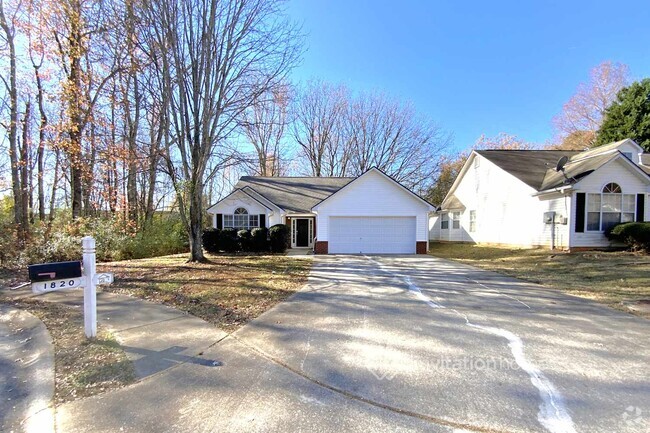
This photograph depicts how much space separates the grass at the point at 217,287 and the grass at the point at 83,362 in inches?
57.5

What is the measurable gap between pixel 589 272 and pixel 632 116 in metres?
22.3

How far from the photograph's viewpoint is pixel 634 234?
14023 millimetres

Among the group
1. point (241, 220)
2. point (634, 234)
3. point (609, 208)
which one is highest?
point (609, 208)

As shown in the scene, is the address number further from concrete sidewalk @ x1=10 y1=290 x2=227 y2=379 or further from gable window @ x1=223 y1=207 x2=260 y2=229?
gable window @ x1=223 y1=207 x2=260 y2=229

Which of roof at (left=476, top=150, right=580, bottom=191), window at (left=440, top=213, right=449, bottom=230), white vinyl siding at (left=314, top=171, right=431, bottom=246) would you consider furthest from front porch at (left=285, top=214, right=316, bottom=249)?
roof at (left=476, top=150, right=580, bottom=191)

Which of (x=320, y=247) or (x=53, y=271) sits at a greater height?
(x=53, y=271)

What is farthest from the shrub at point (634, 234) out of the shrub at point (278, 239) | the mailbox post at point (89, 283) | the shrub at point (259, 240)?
the mailbox post at point (89, 283)

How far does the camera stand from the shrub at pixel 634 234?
1376cm

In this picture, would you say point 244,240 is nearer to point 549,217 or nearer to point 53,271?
point 53,271

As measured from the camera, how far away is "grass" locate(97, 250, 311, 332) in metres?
6.08

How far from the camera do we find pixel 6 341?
490 centimetres

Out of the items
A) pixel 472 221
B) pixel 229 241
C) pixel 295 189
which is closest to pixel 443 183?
pixel 472 221

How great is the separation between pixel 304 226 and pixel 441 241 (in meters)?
12.2

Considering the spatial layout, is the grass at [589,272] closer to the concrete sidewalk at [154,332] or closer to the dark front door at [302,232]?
the concrete sidewalk at [154,332]
